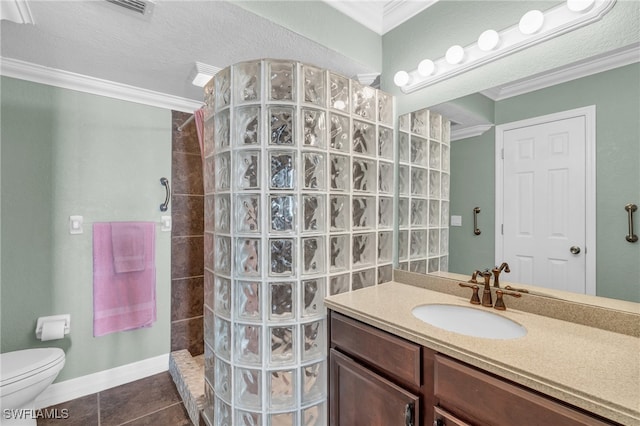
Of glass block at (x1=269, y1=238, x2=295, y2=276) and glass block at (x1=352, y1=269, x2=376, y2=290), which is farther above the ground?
glass block at (x1=269, y1=238, x2=295, y2=276)

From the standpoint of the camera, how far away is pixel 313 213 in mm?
1394

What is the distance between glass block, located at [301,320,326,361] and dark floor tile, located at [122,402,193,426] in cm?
106

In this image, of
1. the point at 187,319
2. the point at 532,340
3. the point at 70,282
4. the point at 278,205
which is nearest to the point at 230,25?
the point at 278,205

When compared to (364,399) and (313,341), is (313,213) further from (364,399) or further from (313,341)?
(364,399)

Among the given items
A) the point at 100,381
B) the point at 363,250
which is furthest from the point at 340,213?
the point at 100,381

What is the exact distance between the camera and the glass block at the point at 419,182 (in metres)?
1.69

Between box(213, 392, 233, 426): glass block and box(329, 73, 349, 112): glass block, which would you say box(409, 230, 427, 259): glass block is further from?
box(213, 392, 233, 426): glass block

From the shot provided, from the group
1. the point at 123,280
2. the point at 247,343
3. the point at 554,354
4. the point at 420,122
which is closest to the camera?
the point at 554,354

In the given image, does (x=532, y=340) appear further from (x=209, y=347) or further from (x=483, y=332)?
(x=209, y=347)

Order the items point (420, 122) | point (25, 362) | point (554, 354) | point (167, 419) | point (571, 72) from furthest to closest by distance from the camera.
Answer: point (167, 419) → point (420, 122) → point (25, 362) → point (571, 72) → point (554, 354)

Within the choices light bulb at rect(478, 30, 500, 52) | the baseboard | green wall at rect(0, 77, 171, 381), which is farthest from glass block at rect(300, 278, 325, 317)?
the baseboard

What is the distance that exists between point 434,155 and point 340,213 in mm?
671

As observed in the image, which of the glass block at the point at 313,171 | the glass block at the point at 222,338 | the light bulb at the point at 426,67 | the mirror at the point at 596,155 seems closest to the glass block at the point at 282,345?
the glass block at the point at 222,338

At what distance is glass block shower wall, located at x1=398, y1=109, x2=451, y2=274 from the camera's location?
160 centimetres
